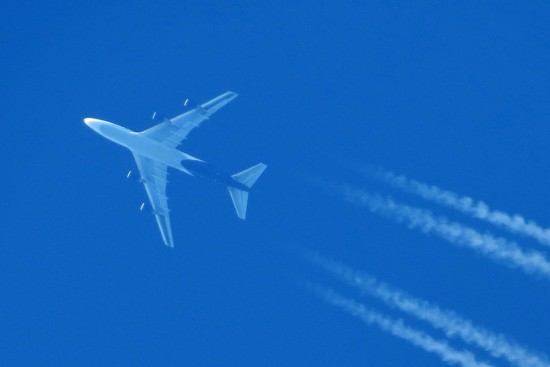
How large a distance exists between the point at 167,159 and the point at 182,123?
356cm

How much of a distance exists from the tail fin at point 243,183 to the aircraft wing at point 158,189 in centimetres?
749

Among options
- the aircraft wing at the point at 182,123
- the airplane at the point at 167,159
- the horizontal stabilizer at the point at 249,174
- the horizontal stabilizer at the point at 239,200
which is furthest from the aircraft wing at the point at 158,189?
the horizontal stabilizer at the point at 249,174

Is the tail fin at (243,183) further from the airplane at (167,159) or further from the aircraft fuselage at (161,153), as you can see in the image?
the aircraft fuselage at (161,153)

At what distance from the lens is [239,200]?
66.0 meters

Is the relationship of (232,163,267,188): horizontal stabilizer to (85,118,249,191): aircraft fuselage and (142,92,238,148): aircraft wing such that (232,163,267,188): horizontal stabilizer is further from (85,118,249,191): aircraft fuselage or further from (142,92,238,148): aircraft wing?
(142,92,238,148): aircraft wing

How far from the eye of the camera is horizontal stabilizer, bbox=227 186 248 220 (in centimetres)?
6581

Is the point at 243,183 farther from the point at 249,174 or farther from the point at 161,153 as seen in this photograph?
the point at 161,153

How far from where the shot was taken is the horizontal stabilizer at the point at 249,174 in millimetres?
65375

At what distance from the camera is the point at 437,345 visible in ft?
198

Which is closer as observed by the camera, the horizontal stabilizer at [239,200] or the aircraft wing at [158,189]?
the horizontal stabilizer at [239,200]

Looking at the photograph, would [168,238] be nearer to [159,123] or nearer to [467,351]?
[159,123]

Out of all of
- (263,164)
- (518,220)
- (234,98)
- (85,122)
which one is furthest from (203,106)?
(518,220)

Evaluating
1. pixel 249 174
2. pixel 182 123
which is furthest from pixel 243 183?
pixel 182 123

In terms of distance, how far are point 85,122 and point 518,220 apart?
3978 cm
